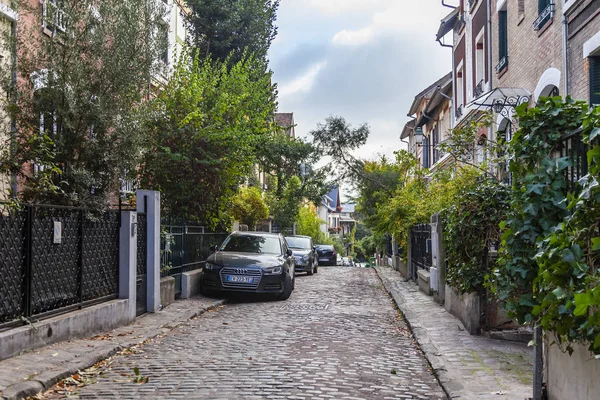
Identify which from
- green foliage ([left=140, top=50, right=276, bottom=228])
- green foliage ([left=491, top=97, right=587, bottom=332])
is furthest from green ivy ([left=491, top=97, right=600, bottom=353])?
green foliage ([left=140, top=50, right=276, bottom=228])

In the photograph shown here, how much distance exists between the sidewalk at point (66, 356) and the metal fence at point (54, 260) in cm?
51

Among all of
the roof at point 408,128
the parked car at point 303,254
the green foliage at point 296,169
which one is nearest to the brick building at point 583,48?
the parked car at point 303,254

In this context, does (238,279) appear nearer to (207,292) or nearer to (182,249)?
(207,292)

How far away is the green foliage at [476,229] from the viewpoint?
31.3 ft

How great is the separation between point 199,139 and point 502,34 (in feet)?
28.4

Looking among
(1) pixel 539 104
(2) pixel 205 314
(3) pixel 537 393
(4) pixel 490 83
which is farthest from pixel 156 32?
(4) pixel 490 83

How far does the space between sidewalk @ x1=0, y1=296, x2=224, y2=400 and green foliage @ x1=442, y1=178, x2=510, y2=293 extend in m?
4.64

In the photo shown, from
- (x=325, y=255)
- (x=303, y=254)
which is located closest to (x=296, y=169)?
(x=325, y=255)

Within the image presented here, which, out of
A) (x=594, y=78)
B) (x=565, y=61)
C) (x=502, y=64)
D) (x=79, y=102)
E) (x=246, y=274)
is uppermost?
(x=502, y=64)

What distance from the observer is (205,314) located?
492 inches

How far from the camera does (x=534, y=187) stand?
535 cm

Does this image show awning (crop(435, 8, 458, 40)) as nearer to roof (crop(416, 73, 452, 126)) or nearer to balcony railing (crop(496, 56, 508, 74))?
roof (crop(416, 73, 452, 126))

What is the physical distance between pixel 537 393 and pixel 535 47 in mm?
10561

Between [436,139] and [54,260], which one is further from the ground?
[436,139]
